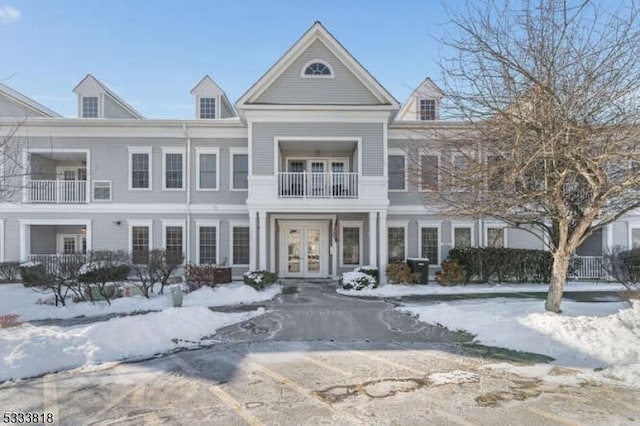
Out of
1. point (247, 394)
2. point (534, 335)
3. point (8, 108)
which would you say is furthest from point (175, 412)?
point (8, 108)

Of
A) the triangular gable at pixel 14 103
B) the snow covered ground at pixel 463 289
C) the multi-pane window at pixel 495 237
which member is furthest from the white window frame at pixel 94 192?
the multi-pane window at pixel 495 237

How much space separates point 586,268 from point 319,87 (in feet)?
45.6

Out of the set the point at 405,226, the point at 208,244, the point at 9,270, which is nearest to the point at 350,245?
the point at 405,226

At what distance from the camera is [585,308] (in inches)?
387

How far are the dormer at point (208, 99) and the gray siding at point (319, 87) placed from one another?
4.48 metres

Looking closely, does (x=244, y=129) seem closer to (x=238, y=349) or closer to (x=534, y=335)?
(x=238, y=349)

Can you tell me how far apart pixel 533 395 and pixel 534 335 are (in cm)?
270

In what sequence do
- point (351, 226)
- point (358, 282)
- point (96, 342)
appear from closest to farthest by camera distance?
point (96, 342) < point (358, 282) < point (351, 226)

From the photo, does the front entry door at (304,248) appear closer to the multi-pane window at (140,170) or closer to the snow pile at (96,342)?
the multi-pane window at (140,170)

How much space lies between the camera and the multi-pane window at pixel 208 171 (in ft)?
55.9

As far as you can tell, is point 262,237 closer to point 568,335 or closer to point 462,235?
point 462,235

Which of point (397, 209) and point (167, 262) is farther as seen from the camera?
point (397, 209)

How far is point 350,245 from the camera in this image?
1745 centimetres

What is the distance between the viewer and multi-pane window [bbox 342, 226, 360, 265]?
17.4 meters
